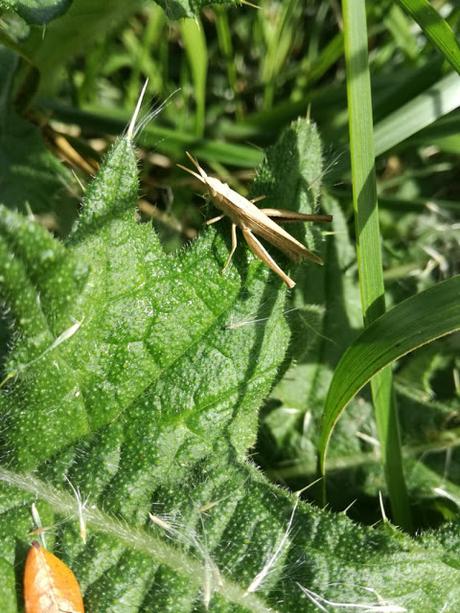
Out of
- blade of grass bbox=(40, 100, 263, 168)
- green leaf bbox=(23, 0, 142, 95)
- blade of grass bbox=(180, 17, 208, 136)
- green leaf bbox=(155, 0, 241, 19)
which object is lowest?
green leaf bbox=(155, 0, 241, 19)

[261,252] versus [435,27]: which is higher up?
[435,27]

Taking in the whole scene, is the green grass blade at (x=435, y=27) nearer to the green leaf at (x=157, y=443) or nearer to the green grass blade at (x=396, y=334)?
the green grass blade at (x=396, y=334)

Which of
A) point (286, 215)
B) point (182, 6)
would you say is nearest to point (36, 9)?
point (182, 6)

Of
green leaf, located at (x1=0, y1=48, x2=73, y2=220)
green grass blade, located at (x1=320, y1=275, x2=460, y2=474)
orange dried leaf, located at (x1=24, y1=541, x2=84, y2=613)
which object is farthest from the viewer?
green leaf, located at (x1=0, y1=48, x2=73, y2=220)

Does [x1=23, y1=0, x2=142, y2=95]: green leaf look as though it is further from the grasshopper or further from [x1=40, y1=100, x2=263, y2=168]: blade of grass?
the grasshopper

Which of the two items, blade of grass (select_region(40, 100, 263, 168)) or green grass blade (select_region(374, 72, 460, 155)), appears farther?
blade of grass (select_region(40, 100, 263, 168))


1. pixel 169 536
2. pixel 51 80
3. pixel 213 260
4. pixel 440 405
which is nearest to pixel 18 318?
pixel 213 260

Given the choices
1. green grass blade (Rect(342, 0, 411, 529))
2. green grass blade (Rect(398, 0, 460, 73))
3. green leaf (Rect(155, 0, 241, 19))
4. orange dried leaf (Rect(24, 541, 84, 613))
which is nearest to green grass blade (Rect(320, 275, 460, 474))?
green grass blade (Rect(342, 0, 411, 529))

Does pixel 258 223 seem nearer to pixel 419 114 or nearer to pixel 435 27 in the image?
pixel 435 27
